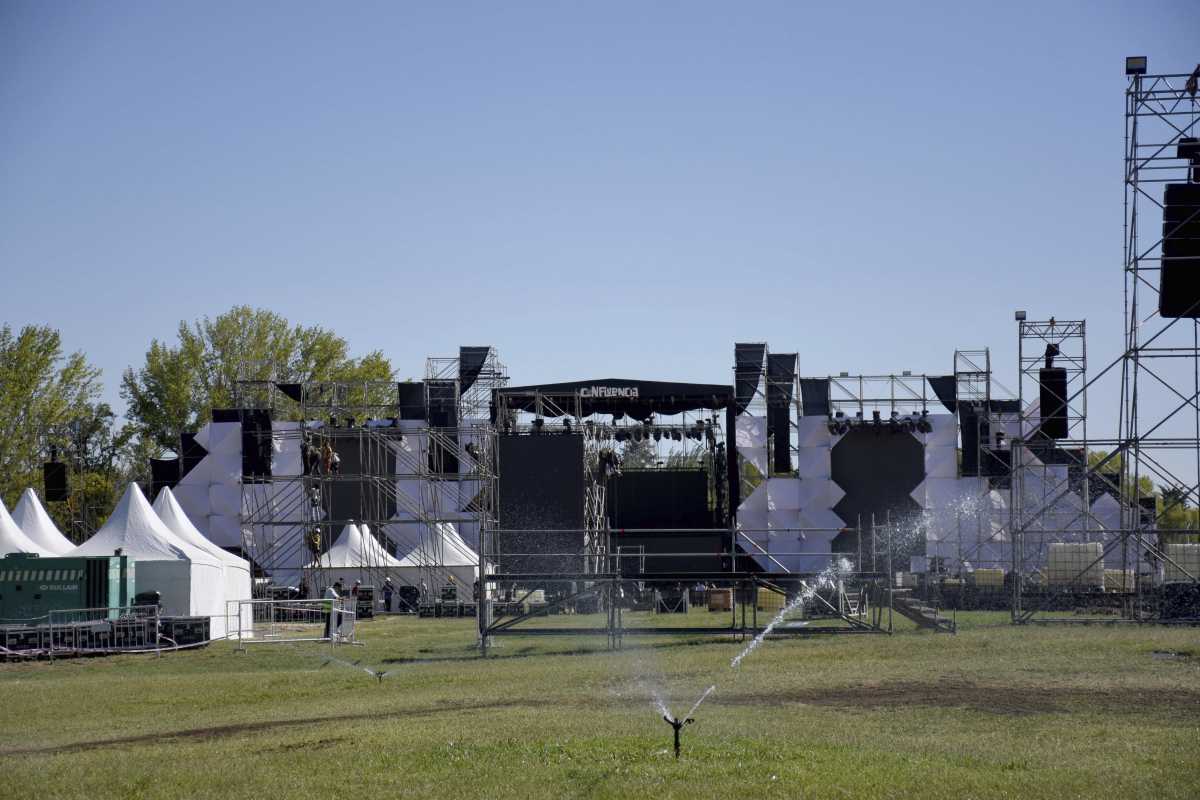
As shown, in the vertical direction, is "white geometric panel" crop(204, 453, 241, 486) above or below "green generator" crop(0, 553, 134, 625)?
above

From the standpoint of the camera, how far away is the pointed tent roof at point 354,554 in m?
50.4

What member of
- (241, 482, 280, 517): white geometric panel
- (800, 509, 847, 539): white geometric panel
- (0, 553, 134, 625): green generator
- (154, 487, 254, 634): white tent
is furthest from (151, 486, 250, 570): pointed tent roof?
(800, 509, 847, 539): white geometric panel

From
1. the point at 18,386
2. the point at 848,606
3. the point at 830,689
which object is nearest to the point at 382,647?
the point at 848,606

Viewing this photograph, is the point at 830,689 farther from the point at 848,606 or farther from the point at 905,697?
the point at 848,606

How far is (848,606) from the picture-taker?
34688mm

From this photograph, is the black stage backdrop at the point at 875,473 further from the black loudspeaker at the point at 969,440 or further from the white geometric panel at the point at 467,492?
the white geometric panel at the point at 467,492

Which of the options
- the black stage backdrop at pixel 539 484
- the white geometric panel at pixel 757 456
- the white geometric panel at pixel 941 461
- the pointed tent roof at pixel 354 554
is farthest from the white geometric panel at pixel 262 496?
the white geometric panel at pixel 941 461

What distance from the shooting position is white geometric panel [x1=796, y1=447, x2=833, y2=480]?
186 feet

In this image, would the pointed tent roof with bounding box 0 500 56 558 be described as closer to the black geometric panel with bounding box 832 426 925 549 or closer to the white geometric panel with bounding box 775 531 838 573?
the white geometric panel with bounding box 775 531 838 573

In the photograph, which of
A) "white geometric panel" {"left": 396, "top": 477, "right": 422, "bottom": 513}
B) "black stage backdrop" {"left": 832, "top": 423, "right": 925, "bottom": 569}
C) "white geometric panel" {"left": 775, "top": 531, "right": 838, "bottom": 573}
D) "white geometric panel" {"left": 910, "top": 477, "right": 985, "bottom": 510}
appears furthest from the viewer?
"black stage backdrop" {"left": 832, "top": 423, "right": 925, "bottom": 569}

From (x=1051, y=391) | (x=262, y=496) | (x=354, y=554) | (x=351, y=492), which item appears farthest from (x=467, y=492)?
(x=1051, y=391)

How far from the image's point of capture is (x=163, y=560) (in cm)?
3391

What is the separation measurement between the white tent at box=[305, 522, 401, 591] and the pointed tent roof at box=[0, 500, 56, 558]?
14.3 metres

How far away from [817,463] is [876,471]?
7.98 feet
